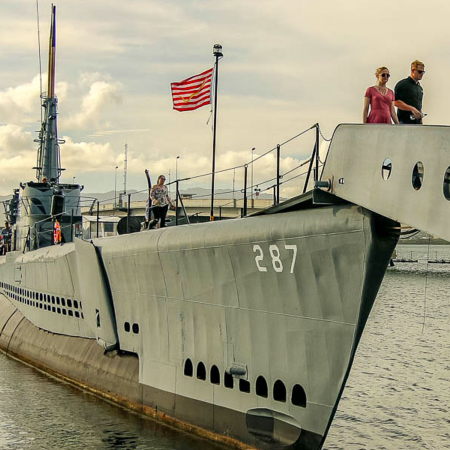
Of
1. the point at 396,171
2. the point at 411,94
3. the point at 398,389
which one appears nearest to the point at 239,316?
the point at 396,171

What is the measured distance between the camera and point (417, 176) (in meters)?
7.73

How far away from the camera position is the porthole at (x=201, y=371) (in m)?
11.9

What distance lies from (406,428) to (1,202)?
18515 millimetres

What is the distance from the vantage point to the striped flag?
580 inches

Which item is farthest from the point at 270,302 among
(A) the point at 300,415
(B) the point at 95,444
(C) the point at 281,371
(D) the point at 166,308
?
(B) the point at 95,444

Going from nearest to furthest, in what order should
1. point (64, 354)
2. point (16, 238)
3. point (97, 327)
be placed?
point (97, 327), point (64, 354), point (16, 238)

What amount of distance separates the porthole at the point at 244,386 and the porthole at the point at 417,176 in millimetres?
4664

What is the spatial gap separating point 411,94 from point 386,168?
57.0 inches

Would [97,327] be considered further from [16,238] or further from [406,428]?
[16,238]

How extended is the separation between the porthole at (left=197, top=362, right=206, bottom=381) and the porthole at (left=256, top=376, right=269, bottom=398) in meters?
1.40

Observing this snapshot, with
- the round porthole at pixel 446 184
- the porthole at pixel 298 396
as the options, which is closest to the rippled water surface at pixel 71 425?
the porthole at pixel 298 396

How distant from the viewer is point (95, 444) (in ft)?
42.7

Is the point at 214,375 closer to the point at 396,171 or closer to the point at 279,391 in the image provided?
the point at 279,391

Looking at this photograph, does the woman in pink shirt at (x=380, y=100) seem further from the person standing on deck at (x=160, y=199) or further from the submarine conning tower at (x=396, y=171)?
the person standing on deck at (x=160, y=199)
